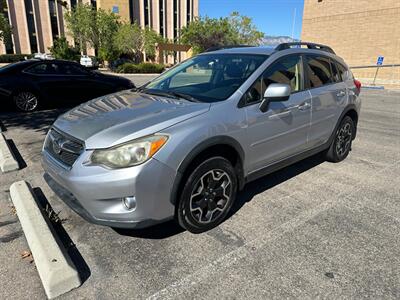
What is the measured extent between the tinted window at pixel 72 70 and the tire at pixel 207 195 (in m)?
7.26

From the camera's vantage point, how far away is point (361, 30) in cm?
2967

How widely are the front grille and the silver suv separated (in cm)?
1

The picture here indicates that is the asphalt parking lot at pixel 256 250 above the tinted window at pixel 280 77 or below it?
below

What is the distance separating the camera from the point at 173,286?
7.72ft

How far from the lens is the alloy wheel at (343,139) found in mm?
4792

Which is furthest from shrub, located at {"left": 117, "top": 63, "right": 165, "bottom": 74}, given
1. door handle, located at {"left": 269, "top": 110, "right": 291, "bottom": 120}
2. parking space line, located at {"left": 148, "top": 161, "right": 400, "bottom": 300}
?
parking space line, located at {"left": 148, "top": 161, "right": 400, "bottom": 300}

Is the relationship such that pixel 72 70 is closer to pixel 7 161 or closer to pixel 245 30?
pixel 7 161

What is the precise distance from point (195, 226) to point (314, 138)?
2173 mm

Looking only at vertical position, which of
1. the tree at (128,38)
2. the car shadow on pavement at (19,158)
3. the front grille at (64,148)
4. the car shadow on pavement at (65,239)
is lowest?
the car shadow on pavement at (19,158)

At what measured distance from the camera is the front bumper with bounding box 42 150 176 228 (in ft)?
7.95

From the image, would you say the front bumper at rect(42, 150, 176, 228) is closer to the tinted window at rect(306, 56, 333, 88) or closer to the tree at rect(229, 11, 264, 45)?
the tinted window at rect(306, 56, 333, 88)

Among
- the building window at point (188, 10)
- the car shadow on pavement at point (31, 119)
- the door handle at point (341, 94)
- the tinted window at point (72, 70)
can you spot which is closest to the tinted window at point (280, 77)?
the door handle at point (341, 94)

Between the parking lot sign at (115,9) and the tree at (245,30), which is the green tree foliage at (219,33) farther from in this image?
the parking lot sign at (115,9)

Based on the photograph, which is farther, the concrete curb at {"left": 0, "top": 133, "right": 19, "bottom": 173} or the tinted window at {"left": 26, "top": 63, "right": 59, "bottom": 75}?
the tinted window at {"left": 26, "top": 63, "right": 59, "bottom": 75}
